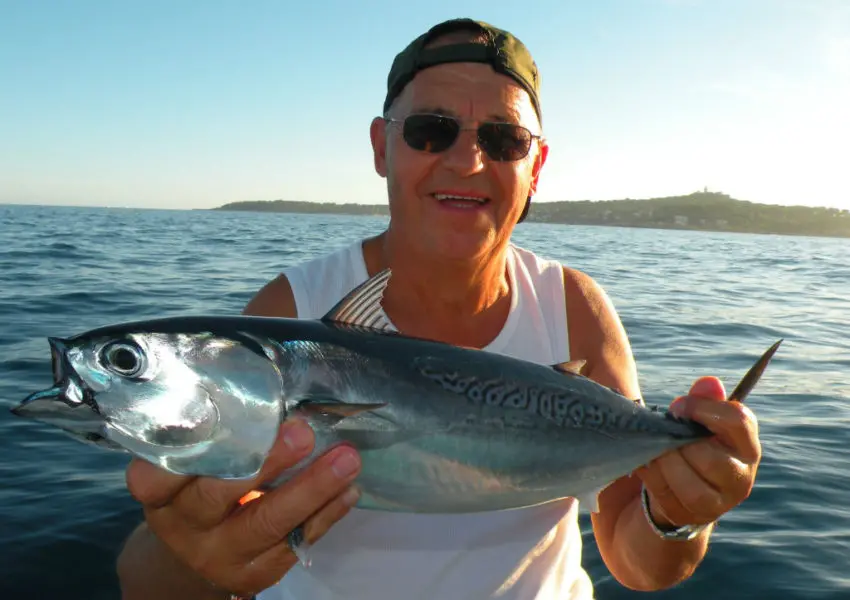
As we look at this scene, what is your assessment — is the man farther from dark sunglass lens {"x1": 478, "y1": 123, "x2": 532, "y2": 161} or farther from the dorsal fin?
the dorsal fin

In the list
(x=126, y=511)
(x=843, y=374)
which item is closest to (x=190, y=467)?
(x=126, y=511)

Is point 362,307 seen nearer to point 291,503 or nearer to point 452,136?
point 291,503

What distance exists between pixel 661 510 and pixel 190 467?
78.9 inches

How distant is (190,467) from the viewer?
89.8 inches

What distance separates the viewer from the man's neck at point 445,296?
3641 mm

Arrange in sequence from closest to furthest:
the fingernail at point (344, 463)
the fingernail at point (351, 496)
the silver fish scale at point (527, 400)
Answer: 1. the fingernail at point (344, 463)
2. the fingernail at point (351, 496)
3. the silver fish scale at point (527, 400)

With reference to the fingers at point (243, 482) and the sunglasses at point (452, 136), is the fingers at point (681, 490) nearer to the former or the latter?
the fingers at point (243, 482)

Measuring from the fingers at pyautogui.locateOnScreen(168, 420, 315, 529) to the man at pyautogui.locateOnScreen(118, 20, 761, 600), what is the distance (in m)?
0.14

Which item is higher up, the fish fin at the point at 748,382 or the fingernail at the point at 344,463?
the fish fin at the point at 748,382

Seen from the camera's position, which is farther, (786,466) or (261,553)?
(786,466)

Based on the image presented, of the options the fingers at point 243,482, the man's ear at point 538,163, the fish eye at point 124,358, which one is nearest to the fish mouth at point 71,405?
the fish eye at point 124,358

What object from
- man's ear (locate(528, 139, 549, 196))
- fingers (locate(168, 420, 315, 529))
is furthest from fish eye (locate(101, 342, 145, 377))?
man's ear (locate(528, 139, 549, 196))

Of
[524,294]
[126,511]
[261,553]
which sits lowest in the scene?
[126,511]

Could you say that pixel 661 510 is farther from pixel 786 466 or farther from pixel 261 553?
pixel 786 466
